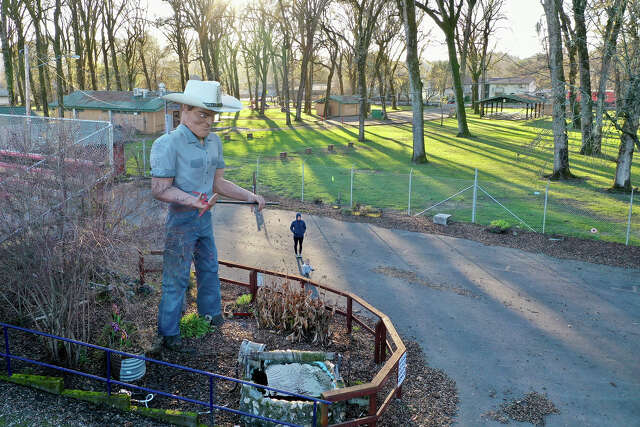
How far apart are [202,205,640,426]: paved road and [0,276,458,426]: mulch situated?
38 cm

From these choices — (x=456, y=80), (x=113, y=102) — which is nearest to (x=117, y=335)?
(x=456, y=80)

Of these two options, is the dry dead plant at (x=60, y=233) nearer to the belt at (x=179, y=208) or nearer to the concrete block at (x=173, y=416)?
the belt at (x=179, y=208)

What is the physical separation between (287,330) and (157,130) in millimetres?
36074

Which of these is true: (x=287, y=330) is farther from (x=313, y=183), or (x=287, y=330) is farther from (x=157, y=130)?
(x=157, y=130)

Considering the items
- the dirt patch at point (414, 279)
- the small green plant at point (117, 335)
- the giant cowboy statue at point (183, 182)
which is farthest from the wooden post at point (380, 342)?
the dirt patch at point (414, 279)

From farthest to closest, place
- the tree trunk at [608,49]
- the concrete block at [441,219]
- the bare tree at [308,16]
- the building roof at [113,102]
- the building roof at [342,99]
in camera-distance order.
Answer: the building roof at [342,99] < the bare tree at [308,16] < the building roof at [113,102] < the concrete block at [441,219] < the tree trunk at [608,49]

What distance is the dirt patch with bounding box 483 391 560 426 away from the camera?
6.61 meters

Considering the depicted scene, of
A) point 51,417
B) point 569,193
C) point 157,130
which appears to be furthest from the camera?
point 157,130

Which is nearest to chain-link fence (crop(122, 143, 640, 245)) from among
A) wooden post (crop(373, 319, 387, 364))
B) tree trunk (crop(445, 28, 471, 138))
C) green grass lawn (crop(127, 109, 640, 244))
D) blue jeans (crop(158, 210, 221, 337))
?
green grass lawn (crop(127, 109, 640, 244))

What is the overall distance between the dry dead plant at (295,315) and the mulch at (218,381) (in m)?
0.14

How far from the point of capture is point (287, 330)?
8.30m

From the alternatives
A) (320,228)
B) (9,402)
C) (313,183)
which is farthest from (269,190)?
(9,402)

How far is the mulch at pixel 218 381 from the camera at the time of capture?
573 centimetres

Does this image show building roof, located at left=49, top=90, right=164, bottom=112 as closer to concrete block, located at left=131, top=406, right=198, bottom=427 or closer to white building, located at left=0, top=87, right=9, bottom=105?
concrete block, located at left=131, top=406, right=198, bottom=427
